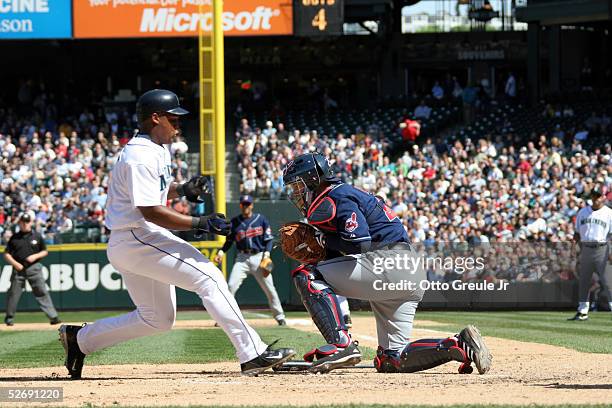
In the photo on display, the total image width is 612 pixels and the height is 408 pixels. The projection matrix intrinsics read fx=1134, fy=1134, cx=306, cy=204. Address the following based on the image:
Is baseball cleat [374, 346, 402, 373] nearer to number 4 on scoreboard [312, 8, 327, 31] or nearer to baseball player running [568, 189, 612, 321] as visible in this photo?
baseball player running [568, 189, 612, 321]

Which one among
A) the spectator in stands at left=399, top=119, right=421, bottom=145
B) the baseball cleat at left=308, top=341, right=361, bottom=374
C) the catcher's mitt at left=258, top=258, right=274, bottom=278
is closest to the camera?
the baseball cleat at left=308, top=341, right=361, bottom=374

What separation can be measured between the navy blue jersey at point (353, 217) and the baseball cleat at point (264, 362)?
2.94ft

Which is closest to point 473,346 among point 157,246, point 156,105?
point 157,246

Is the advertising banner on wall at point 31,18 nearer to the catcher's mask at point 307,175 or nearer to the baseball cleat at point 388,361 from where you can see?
the catcher's mask at point 307,175

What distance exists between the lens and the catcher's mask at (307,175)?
7969 mm

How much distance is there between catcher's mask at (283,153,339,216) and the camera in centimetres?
797

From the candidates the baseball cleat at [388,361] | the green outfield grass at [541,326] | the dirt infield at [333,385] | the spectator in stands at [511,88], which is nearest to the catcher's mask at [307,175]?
the baseball cleat at [388,361]

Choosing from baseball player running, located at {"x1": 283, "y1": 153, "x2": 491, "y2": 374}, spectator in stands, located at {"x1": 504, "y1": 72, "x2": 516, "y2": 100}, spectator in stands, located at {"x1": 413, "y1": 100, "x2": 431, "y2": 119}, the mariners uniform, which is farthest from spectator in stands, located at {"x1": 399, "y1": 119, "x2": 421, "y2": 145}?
baseball player running, located at {"x1": 283, "y1": 153, "x2": 491, "y2": 374}

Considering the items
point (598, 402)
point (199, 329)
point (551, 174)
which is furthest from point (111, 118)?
point (598, 402)

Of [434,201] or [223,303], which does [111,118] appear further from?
[223,303]

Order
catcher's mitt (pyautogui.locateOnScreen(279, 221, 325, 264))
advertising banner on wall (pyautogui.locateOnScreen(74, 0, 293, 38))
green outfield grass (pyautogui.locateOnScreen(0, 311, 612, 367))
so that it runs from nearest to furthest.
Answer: catcher's mitt (pyautogui.locateOnScreen(279, 221, 325, 264)) < green outfield grass (pyautogui.locateOnScreen(0, 311, 612, 367)) < advertising banner on wall (pyautogui.locateOnScreen(74, 0, 293, 38))

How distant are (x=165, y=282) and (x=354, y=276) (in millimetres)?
1314

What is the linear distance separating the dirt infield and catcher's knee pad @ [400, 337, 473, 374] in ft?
0.30

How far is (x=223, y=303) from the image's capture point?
294 inches
